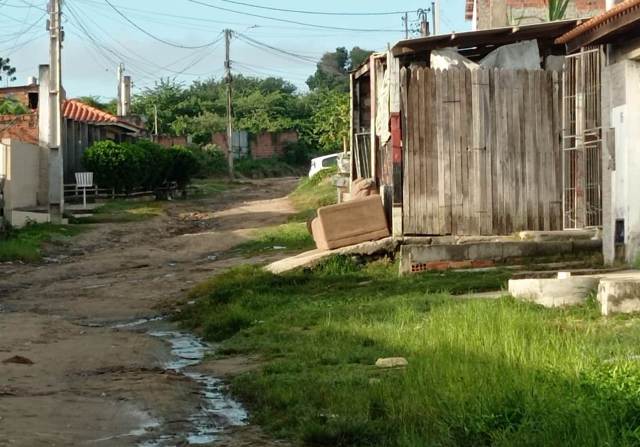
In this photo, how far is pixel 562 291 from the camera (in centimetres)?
1250

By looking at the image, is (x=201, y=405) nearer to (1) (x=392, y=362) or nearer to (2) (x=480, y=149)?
(1) (x=392, y=362)

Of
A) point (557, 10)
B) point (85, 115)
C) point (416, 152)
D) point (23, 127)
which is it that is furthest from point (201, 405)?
point (85, 115)

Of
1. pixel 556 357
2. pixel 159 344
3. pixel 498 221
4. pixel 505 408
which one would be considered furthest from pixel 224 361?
pixel 498 221

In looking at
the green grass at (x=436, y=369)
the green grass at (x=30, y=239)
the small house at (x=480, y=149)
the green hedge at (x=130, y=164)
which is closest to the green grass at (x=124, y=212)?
the green hedge at (x=130, y=164)

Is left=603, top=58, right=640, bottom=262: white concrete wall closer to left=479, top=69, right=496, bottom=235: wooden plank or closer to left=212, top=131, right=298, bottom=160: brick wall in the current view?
left=479, top=69, right=496, bottom=235: wooden plank

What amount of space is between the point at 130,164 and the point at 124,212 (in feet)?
15.5

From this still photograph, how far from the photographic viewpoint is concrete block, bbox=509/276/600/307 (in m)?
12.4

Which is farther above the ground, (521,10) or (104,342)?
(521,10)

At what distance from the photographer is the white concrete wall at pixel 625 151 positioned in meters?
14.2

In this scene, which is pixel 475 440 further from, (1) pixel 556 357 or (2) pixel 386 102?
(2) pixel 386 102

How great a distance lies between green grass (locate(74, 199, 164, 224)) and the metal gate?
2079cm

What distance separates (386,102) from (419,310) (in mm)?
6598

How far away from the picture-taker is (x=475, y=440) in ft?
23.0

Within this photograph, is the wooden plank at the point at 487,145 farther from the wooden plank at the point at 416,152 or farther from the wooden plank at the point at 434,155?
the wooden plank at the point at 416,152
